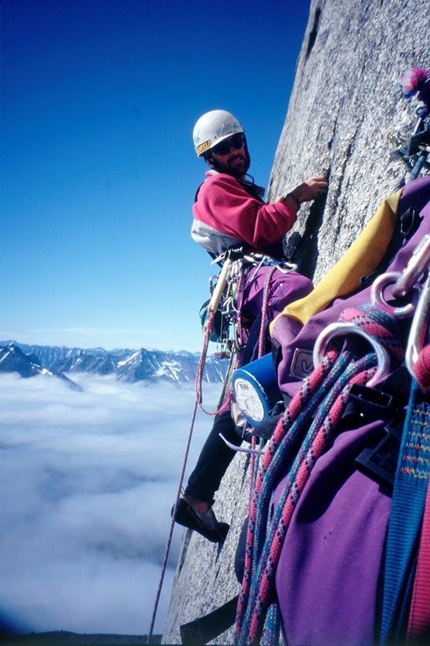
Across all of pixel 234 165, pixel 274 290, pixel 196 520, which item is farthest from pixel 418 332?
pixel 234 165

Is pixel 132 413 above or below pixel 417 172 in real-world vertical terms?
below

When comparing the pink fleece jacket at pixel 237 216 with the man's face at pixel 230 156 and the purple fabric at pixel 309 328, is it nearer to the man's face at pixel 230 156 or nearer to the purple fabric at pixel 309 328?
the man's face at pixel 230 156

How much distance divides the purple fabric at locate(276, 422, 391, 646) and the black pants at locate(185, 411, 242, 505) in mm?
1654

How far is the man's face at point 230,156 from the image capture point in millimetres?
3158

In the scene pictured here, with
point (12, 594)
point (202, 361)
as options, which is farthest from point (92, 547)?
point (202, 361)

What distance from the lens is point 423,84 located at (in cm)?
188

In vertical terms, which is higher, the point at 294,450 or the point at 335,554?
the point at 294,450

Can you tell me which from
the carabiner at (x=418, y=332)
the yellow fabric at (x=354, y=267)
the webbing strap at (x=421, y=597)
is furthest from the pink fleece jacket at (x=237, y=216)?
the webbing strap at (x=421, y=597)

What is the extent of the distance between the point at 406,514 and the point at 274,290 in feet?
5.31

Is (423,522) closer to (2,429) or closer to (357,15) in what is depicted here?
(357,15)

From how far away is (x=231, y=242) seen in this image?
272cm

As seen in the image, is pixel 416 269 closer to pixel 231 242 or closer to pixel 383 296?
pixel 383 296

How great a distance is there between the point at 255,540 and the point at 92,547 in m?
121

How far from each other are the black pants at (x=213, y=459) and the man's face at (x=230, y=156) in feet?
6.65
